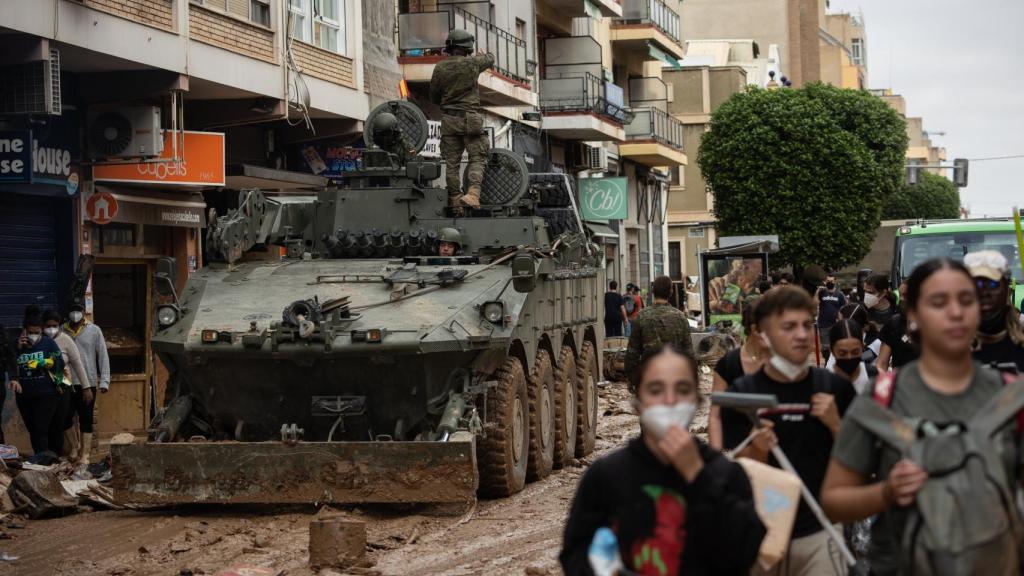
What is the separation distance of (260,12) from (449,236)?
8159 mm

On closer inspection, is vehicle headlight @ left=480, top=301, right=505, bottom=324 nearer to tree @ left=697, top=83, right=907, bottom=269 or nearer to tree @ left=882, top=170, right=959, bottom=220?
tree @ left=697, top=83, right=907, bottom=269

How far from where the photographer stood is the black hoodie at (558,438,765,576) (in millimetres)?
4160

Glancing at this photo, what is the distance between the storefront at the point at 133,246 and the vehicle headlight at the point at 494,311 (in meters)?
7.08

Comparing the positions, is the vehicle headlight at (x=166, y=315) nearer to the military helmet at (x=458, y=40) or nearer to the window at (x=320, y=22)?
the military helmet at (x=458, y=40)

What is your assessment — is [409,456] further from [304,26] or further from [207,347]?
[304,26]

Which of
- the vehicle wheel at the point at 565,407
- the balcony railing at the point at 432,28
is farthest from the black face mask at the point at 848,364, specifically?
the balcony railing at the point at 432,28

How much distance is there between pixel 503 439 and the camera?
39.2 ft

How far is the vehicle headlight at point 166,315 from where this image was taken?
11.9 metres

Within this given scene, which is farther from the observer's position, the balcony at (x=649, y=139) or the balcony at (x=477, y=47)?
the balcony at (x=649, y=139)

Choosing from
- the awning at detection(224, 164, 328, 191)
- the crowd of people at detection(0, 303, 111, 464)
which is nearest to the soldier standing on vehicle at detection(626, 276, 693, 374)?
the crowd of people at detection(0, 303, 111, 464)

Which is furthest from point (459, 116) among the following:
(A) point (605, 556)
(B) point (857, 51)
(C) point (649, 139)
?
(B) point (857, 51)

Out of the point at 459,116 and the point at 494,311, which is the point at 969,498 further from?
the point at 459,116

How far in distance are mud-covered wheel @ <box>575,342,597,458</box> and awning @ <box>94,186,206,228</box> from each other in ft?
17.5

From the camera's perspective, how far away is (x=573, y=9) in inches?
1403
